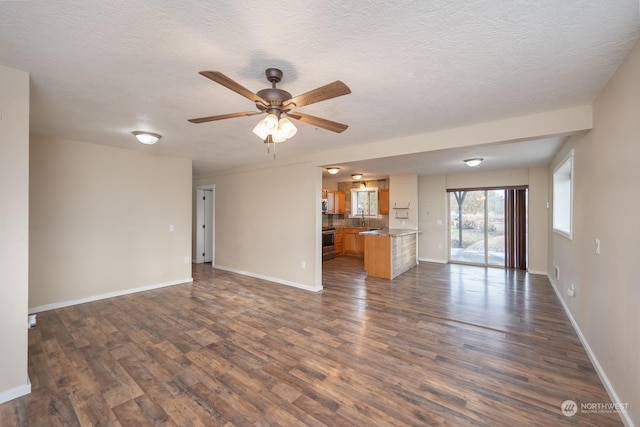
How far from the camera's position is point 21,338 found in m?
2.00

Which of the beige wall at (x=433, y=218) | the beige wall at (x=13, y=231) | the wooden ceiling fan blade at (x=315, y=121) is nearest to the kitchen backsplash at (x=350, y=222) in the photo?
the beige wall at (x=433, y=218)

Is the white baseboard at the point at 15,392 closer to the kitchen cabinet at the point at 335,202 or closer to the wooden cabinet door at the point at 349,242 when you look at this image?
the kitchen cabinet at the point at 335,202

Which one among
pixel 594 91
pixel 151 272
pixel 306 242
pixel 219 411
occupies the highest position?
pixel 594 91

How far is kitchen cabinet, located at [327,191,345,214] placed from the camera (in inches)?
330

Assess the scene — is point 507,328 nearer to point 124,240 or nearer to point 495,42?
point 495,42

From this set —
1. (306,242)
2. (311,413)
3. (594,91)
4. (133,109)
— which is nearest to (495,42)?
(594,91)

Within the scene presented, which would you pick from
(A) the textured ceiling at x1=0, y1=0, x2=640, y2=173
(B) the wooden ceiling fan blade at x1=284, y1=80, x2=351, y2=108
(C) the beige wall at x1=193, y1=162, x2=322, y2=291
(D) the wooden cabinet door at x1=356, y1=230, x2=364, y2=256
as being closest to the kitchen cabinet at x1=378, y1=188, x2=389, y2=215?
(D) the wooden cabinet door at x1=356, y1=230, x2=364, y2=256

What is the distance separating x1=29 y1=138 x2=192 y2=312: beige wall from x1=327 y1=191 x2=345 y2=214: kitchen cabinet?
13.9 feet

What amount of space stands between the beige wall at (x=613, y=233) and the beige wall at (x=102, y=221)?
571 cm

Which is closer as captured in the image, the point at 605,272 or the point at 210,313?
the point at 605,272

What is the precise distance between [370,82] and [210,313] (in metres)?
3.42

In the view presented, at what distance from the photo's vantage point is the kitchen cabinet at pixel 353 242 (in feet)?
27.7
